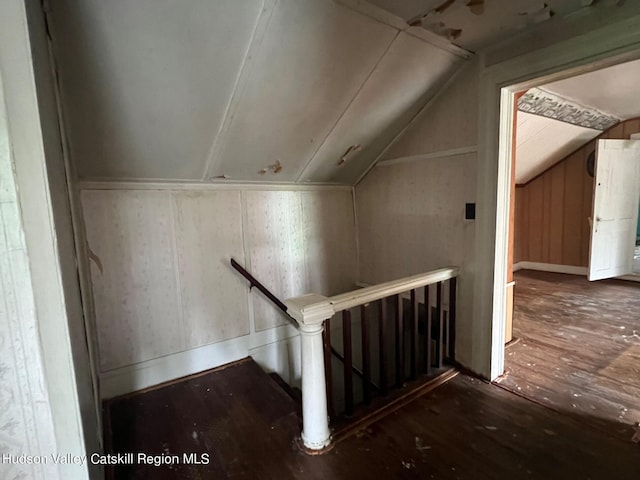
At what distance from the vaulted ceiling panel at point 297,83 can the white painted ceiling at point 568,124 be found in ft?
6.75

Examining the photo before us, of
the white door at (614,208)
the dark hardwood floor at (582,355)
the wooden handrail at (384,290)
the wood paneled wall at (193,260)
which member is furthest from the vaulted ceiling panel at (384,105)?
the white door at (614,208)

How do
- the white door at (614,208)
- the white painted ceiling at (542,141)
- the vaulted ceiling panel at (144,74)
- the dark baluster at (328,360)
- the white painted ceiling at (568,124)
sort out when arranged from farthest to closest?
1. the white door at (614,208)
2. the white painted ceiling at (542,141)
3. the white painted ceiling at (568,124)
4. the dark baluster at (328,360)
5. the vaulted ceiling panel at (144,74)

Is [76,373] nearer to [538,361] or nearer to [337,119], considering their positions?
[337,119]

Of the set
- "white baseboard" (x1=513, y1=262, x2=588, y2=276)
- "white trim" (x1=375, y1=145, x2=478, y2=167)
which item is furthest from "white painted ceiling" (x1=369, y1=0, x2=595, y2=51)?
"white baseboard" (x1=513, y1=262, x2=588, y2=276)

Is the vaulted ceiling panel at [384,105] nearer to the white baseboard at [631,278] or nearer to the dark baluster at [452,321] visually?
the dark baluster at [452,321]

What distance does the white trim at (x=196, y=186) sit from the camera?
7.08 ft

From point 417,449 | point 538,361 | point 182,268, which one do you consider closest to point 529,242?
point 538,361

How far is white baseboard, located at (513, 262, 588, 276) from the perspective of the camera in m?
5.22

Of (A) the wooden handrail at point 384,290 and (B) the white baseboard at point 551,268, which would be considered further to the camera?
(B) the white baseboard at point 551,268

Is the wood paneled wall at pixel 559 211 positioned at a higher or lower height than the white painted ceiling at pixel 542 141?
lower

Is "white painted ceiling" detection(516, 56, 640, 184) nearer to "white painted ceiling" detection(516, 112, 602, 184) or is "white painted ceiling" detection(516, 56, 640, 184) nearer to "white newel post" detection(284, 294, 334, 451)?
"white painted ceiling" detection(516, 112, 602, 184)

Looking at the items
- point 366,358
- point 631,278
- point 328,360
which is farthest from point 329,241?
point 631,278

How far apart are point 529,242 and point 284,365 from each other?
5301 millimetres

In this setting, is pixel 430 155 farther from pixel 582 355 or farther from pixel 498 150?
pixel 582 355
